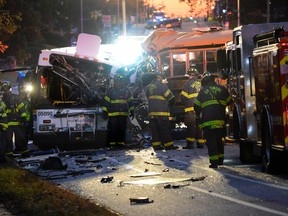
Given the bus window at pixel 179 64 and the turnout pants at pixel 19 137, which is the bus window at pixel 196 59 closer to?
the bus window at pixel 179 64

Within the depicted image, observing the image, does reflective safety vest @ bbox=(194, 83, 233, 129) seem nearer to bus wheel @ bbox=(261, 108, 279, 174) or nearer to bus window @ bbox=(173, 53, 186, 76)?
bus wheel @ bbox=(261, 108, 279, 174)

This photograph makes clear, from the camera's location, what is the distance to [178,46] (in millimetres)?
23953

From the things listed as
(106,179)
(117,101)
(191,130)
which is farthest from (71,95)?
(106,179)

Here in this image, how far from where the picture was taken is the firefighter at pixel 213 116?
13.3 m

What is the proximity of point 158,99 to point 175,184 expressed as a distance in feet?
21.3

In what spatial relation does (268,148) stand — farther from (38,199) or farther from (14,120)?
(14,120)

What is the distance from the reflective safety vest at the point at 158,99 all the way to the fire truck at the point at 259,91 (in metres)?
1.81

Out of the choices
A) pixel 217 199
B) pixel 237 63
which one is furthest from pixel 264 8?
pixel 217 199

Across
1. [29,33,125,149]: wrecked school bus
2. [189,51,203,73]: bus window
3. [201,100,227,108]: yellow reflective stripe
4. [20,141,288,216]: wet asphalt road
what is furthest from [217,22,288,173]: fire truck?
[189,51,203,73]: bus window

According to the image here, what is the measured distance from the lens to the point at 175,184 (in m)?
11.3

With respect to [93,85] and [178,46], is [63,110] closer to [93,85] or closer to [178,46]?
[93,85]

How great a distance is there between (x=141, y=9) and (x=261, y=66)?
122759mm

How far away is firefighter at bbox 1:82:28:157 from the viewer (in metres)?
18.5

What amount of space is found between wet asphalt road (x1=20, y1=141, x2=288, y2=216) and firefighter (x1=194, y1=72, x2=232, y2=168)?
306mm
